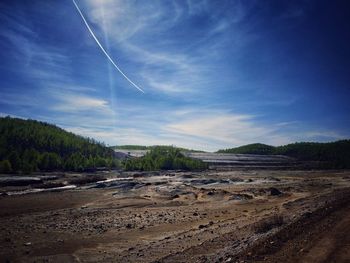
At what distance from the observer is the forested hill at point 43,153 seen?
9581 cm

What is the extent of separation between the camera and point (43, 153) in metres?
121

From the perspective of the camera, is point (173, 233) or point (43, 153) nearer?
point (173, 233)

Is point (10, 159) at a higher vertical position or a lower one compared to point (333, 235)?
higher

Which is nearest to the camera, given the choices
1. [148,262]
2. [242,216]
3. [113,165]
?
[148,262]

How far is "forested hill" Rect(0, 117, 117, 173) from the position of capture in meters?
95.8

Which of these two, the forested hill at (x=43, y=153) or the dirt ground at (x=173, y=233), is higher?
the forested hill at (x=43, y=153)

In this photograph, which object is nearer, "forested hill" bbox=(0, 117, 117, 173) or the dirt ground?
the dirt ground

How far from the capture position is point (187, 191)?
169ft

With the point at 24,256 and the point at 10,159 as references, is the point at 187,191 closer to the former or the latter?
the point at 24,256

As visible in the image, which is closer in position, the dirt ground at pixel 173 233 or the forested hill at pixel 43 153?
the dirt ground at pixel 173 233

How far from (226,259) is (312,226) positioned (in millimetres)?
7872

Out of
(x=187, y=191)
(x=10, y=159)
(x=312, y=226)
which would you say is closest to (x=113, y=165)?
(x=10, y=159)

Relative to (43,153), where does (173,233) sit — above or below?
below

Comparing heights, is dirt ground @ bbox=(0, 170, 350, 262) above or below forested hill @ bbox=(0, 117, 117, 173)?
below
